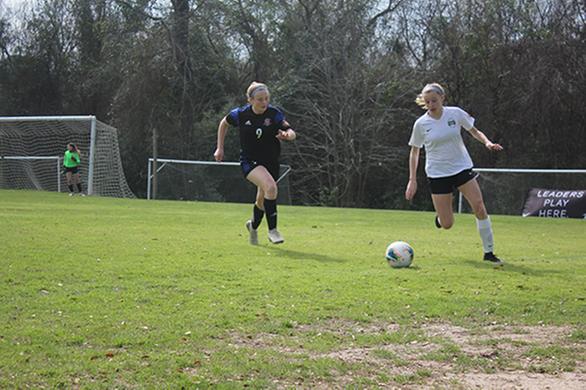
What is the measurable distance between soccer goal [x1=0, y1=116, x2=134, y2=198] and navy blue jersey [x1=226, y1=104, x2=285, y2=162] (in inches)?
869

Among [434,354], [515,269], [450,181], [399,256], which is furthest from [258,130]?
[434,354]

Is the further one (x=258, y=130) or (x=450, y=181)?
(x=258, y=130)

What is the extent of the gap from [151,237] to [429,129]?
4366 mm

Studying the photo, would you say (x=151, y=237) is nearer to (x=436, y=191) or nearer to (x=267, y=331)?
(x=436, y=191)

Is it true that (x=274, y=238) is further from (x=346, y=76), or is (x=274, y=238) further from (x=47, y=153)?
(x=47, y=153)

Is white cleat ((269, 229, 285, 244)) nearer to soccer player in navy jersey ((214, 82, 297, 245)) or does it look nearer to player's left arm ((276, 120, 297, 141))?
soccer player in navy jersey ((214, 82, 297, 245))

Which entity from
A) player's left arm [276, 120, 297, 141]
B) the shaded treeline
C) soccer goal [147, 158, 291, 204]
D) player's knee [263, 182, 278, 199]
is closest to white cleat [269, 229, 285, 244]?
player's knee [263, 182, 278, 199]

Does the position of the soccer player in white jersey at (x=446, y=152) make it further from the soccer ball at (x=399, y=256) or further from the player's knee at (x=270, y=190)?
the player's knee at (x=270, y=190)

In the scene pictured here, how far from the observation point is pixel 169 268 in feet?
25.5

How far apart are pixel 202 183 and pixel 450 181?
2313 cm

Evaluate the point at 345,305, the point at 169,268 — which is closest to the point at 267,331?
the point at 345,305

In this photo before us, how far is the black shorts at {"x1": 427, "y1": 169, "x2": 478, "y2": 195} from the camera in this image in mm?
9500

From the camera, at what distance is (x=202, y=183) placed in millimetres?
32000

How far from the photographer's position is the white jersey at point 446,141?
9.51 meters
